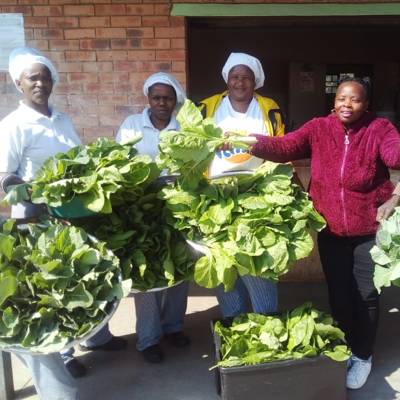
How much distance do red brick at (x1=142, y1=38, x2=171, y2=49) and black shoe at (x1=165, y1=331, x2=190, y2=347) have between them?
7.27 feet

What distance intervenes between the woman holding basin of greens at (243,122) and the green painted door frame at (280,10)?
3.44 ft

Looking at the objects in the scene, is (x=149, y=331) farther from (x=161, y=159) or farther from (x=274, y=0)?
(x=274, y=0)

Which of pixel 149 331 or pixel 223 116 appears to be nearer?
pixel 223 116

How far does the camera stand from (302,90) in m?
8.73

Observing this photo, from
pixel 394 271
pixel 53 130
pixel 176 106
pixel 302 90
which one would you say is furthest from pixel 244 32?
pixel 394 271

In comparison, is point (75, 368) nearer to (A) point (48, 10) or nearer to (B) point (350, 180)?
(B) point (350, 180)

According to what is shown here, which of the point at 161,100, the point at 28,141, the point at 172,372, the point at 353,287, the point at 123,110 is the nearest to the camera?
the point at 28,141

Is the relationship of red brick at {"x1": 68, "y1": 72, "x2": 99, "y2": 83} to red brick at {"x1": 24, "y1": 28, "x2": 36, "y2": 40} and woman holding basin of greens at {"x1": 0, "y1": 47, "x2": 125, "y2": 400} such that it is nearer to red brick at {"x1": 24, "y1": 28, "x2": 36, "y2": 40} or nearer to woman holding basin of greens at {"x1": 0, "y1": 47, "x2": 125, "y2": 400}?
red brick at {"x1": 24, "y1": 28, "x2": 36, "y2": 40}

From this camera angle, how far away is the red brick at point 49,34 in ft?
12.8

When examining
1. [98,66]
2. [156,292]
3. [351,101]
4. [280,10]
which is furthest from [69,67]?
[351,101]

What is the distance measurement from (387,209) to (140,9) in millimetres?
2524

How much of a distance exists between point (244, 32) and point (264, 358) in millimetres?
6447

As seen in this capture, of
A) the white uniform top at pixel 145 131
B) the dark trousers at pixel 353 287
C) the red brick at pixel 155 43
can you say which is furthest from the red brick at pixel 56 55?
the dark trousers at pixel 353 287

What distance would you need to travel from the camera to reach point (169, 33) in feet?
12.8
